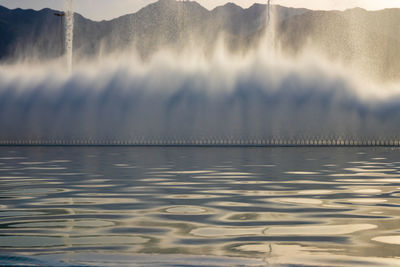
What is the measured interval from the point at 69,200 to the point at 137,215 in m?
4.32

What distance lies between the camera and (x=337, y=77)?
89625 mm

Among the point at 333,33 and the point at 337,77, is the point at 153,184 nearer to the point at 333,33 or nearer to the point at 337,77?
the point at 337,77

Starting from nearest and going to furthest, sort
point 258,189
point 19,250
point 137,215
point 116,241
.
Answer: point 19,250, point 116,241, point 137,215, point 258,189

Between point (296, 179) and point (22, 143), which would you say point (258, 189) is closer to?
point (296, 179)

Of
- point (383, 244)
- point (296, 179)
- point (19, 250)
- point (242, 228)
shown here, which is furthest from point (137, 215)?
point (296, 179)

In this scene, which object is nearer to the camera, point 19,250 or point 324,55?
point 19,250

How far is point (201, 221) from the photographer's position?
16.8m

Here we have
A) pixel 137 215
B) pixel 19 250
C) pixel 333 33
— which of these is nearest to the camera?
pixel 19 250

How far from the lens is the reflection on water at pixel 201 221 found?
12.3 metres

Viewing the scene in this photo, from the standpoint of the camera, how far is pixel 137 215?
58.9 ft

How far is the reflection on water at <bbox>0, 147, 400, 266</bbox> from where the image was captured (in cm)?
1229

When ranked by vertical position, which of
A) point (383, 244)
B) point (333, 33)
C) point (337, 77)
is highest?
point (333, 33)

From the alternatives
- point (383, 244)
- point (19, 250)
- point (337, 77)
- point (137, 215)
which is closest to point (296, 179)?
point (137, 215)

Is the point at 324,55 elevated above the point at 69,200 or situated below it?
above
